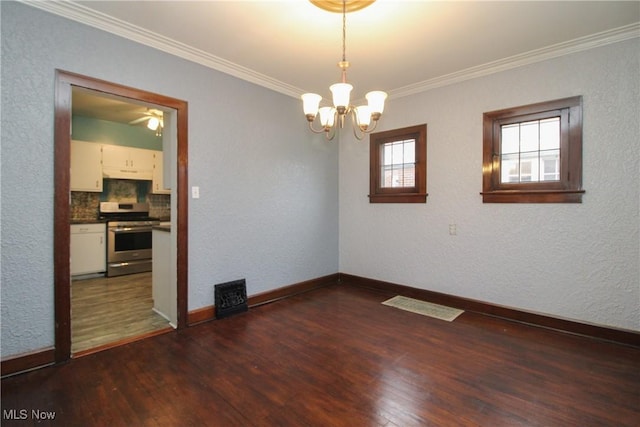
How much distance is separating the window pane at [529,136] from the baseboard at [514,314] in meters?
1.71

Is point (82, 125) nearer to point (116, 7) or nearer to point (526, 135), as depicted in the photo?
point (116, 7)

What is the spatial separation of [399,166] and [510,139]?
51.5 inches

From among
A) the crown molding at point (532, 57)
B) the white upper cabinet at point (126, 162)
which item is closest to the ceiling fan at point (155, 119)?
the white upper cabinet at point (126, 162)

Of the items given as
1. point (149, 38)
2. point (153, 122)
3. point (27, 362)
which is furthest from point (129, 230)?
point (149, 38)

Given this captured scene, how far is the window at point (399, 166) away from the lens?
3775 millimetres

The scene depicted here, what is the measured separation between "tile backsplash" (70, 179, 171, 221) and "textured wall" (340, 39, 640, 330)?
14.2 ft

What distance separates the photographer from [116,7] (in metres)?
2.24

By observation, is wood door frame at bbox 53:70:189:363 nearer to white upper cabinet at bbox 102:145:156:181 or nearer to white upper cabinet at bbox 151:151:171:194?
white upper cabinet at bbox 102:145:156:181

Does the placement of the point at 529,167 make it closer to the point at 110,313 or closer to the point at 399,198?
the point at 399,198

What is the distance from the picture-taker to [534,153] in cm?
304

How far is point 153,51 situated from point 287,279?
2.86m

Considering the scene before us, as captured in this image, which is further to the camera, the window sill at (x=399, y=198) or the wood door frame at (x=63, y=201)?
the window sill at (x=399, y=198)

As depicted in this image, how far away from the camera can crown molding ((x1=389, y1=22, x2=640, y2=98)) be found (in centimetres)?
254

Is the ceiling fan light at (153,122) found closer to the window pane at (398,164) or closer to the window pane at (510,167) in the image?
the window pane at (398,164)
